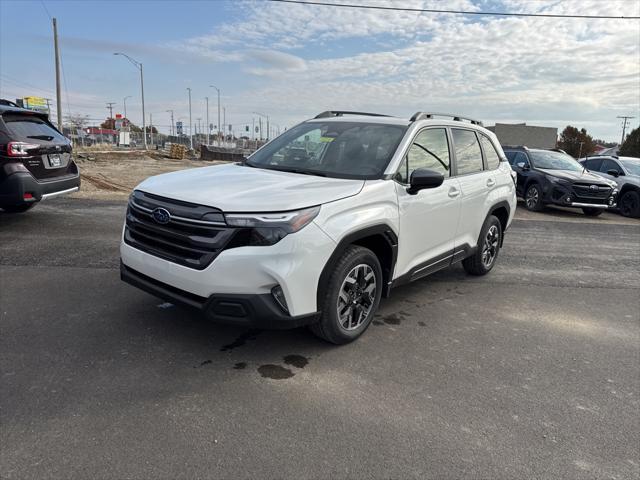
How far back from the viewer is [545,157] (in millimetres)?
13977

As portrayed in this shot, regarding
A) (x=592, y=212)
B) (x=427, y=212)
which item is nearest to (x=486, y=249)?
(x=427, y=212)

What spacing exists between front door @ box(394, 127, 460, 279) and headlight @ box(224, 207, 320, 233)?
46.6 inches

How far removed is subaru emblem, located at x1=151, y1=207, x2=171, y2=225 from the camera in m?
3.38

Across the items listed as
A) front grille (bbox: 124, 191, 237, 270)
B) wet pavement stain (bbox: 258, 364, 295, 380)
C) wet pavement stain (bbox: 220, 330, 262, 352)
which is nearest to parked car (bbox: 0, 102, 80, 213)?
front grille (bbox: 124, 191, 237, 270)

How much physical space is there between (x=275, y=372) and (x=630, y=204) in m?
13.9

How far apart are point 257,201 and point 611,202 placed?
1258 cm

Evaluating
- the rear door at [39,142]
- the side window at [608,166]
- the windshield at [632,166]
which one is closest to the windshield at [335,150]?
the rear door at [39,142]

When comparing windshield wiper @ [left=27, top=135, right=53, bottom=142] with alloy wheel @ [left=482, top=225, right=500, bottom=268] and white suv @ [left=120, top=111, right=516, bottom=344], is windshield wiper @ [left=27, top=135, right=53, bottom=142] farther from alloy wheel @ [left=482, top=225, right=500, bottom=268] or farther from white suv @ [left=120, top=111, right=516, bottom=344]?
alloy wheel @ [left=482, top=225, right=500, bottom=268]

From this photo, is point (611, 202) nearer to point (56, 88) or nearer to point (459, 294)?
point (459, 294)

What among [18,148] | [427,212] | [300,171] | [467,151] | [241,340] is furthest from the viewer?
[18,148]

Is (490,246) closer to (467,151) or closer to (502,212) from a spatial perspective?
(502,212)

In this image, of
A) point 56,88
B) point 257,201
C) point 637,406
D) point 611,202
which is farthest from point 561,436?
point 56,88

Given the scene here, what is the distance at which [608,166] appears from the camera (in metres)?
14.8

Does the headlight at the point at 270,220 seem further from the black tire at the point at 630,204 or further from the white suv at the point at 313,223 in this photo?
the black tire at the point at 630,204
